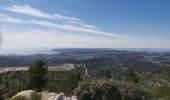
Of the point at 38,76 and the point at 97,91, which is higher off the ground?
the point at 97,91

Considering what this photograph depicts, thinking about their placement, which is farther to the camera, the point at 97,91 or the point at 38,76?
the point at 38,76

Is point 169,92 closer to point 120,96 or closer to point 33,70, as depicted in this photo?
point 120,96

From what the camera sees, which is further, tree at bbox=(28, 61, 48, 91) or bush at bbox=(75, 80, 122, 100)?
tree at bbox=(28, 61, 48, 91)

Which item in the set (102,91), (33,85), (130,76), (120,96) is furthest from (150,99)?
(130,76)

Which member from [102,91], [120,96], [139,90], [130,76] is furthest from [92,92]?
[130,76]

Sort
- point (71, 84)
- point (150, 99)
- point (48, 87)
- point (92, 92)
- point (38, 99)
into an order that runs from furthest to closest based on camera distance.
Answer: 1. point (71, 84)
2. point (48, 87)
3. point (150, 99)
4. point (92, 92)
5. point (38, 99)

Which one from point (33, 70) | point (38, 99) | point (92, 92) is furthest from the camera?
point (33, 70)

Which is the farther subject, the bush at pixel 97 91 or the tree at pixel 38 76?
the tree at pixel 38 76

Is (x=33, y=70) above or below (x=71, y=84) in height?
above

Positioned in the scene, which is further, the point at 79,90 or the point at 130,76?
the point at 130,76
